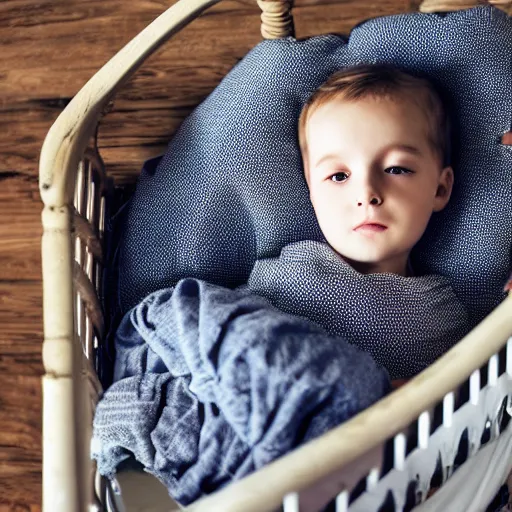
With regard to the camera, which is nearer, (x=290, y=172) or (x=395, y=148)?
(x=395, y=148)

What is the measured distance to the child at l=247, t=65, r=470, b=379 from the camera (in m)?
0.94

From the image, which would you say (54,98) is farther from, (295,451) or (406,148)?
(295,451)

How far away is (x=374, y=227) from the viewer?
97 centimetres

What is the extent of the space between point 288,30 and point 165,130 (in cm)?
34

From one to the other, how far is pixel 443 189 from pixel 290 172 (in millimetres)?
205

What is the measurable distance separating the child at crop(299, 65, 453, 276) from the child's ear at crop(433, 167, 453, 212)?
0.06 ft

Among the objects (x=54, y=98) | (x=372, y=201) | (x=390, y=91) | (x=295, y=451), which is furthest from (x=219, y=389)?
(x=54, y=98)

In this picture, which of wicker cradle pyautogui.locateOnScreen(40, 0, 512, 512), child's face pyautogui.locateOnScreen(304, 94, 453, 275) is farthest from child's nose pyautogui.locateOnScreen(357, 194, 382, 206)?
wicker cradle pyautogui.locateOnScreen(40, 0, 512, 512)

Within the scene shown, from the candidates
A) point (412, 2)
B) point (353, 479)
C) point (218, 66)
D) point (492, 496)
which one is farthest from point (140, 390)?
point (412, 2)

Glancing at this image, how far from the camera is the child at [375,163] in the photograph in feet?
3.21

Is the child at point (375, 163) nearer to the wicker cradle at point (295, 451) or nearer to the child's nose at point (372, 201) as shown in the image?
the child's nose at point (372, 201)

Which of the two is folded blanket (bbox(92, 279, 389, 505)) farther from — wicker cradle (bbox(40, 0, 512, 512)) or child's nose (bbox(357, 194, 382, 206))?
child's nose (bbox(357, 194, 382, 206))

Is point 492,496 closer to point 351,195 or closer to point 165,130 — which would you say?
point 351,195

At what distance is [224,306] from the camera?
0.85m
